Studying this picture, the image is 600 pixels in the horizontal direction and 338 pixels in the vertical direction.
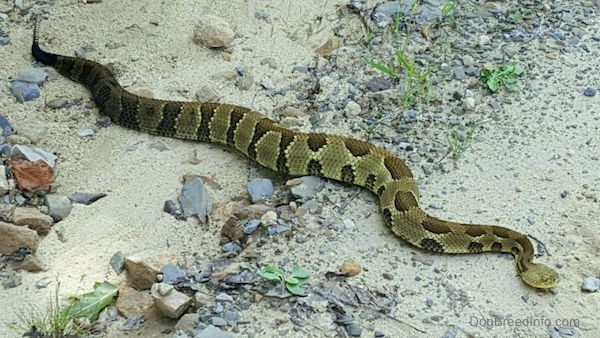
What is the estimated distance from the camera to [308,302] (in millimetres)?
5562

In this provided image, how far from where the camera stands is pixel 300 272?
19.0ft

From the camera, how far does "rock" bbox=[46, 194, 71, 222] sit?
21.1 feet

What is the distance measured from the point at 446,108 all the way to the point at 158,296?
131 inches

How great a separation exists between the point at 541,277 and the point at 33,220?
3716 millimetres

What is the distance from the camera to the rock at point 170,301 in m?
5.41

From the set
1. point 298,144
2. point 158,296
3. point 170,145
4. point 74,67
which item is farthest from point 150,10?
point 158,296

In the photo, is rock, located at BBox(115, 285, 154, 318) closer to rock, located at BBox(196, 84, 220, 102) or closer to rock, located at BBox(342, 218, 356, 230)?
rock, located at BBox(342, 218, 356, 230)

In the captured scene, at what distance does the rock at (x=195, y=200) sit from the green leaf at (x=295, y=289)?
1.10 m

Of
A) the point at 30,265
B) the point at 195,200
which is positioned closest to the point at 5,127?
the point at 30,265

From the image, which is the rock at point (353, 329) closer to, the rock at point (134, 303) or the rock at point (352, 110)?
the rock at point (134, 303)


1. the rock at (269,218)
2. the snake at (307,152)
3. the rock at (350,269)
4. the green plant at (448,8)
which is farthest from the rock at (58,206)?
the green plant at (448,8)

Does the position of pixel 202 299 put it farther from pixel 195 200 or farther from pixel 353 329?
pixel 195 200

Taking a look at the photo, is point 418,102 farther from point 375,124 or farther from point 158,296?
point 158,296

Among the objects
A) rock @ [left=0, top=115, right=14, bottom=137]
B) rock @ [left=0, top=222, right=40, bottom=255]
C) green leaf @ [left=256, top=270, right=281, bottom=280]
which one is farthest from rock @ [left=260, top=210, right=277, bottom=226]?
rock @ [left=0, top=115, right=14, bottom=137]
